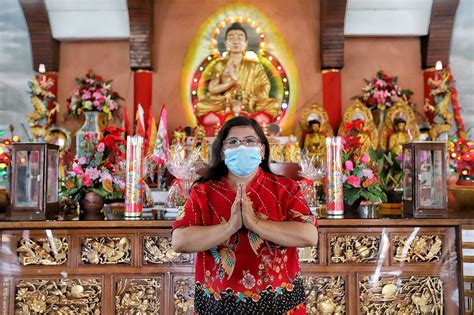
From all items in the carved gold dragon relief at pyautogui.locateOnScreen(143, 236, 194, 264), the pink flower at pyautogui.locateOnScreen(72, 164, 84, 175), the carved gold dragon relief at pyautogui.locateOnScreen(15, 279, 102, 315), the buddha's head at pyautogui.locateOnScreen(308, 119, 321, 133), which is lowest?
the carved gold dragon relief at pyautogui.locateOnScreen(15, 279, 102, 315)

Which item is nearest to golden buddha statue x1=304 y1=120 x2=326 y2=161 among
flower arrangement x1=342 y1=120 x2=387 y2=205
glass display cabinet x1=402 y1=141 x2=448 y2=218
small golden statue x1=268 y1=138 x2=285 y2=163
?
small golden statue x1=268 y1=138 x2=285 y2=163

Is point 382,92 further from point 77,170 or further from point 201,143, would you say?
point 77,170

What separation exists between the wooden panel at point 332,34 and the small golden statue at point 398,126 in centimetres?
89

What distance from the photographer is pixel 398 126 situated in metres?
5.81

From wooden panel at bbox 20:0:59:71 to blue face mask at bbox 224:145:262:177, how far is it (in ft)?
17.4

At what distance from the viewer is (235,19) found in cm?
636

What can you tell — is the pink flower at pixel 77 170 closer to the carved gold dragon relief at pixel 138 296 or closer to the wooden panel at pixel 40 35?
the carved gold dragon relief at pixel 138 296

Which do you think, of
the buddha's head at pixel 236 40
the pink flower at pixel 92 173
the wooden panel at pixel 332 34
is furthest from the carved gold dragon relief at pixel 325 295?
the buddha's head at pixel 236 40

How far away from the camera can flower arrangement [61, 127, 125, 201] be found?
275 cm

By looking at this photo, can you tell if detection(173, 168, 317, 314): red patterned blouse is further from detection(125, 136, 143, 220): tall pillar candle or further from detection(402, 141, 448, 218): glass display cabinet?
detection(402, 141, 448, 218): glass display cabinet

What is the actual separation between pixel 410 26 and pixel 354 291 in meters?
4.80

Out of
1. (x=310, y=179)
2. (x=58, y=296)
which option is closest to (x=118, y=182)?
(x=58, y=296)

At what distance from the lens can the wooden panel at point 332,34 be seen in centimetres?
594

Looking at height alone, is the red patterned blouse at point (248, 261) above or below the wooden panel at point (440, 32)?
below
